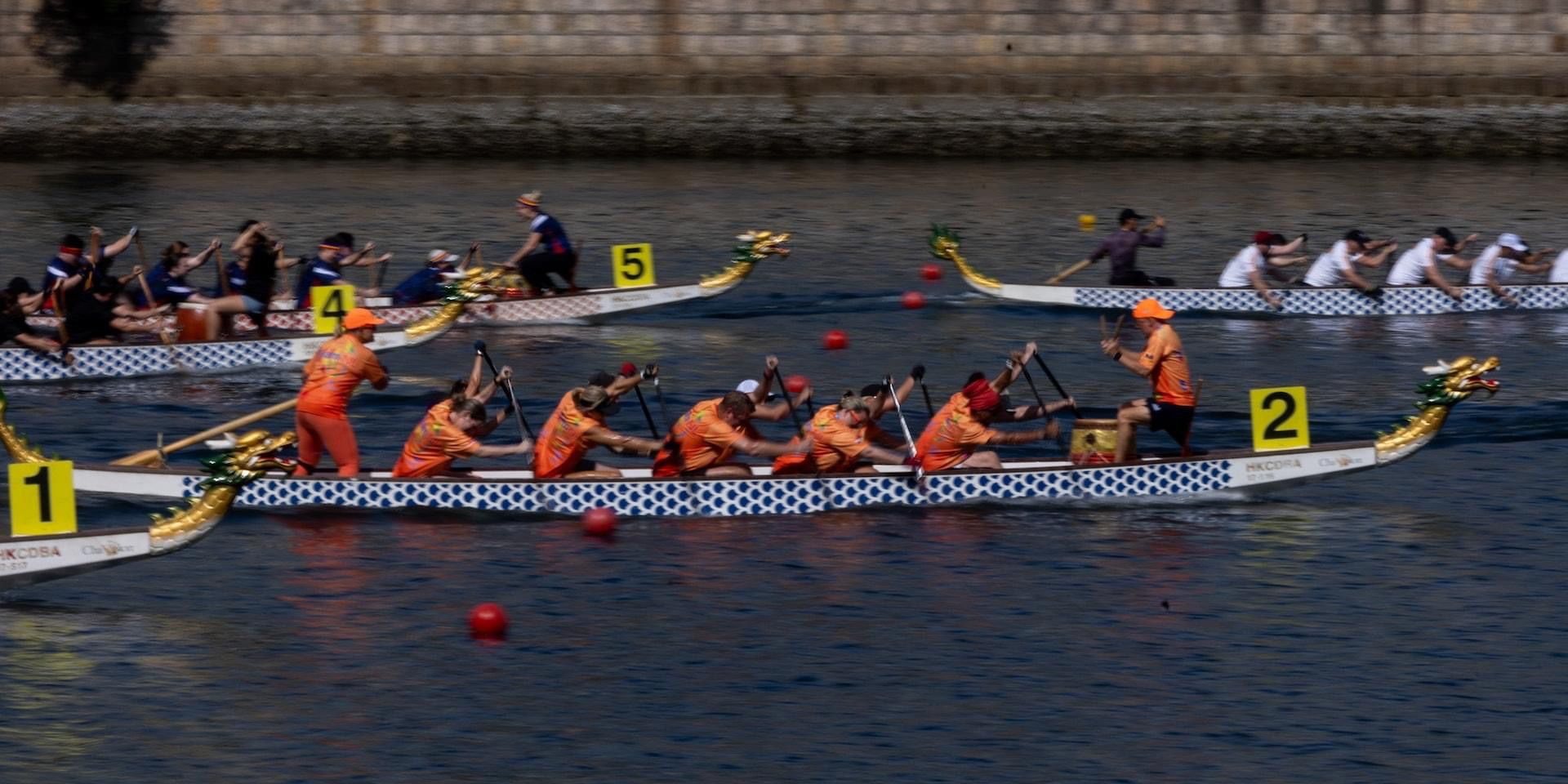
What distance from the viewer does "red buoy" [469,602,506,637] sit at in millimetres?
16859

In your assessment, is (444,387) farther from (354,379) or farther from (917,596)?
(917,596)

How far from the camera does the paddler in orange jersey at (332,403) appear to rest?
63.7 ft

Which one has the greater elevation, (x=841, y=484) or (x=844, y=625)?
(x=841, y=484)

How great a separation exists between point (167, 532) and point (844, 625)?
5.20 meters

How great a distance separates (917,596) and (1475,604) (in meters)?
4.52

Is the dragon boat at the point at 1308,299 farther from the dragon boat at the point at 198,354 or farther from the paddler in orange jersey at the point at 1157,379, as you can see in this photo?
the paddler in orange jersey at the point at 1157,379

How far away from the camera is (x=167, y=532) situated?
1596 centimetres

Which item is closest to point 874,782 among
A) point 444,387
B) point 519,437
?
point 519,437

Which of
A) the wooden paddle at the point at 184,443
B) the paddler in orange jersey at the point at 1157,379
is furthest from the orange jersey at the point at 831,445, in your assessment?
the wooden paddle at the point at 184,443

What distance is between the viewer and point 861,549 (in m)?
18.9

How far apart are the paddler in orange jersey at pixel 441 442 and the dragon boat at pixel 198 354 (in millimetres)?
6661

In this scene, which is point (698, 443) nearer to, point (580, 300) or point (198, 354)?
point (198, 354)

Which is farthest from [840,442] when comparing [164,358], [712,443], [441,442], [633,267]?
[633,267]

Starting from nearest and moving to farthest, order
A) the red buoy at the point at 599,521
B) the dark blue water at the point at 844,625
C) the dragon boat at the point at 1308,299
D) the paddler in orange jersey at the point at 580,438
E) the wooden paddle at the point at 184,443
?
the dark blue water at the point at 844,625 < the paddler in orange jersey at the point at 580,438 < the red buoy at the point at 599,521 < the wooden paddle at the point at 184,443 < the dragon boat at the point at 1308,299
